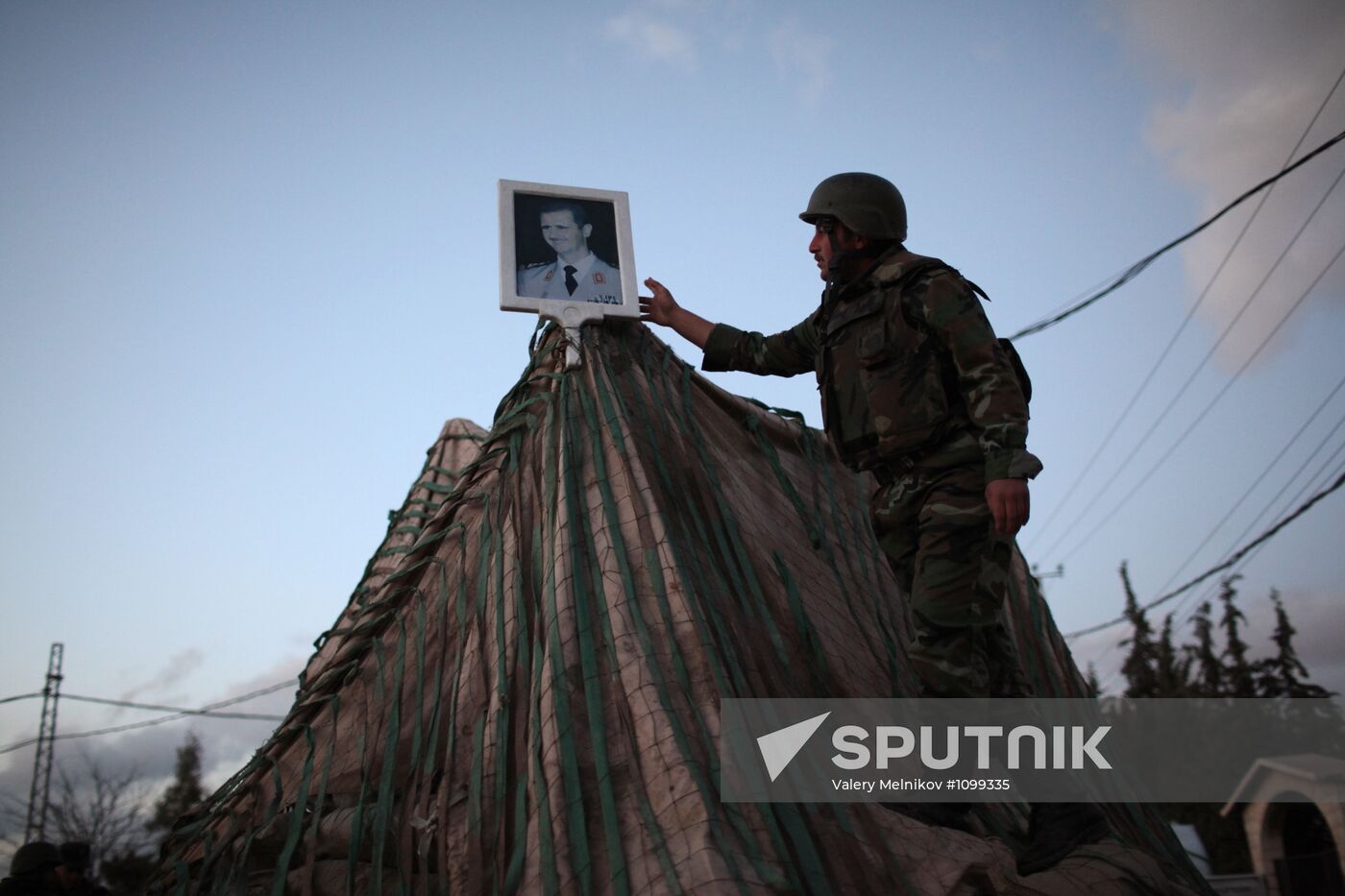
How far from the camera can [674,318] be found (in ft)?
11.6

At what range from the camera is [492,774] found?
2.33 meters

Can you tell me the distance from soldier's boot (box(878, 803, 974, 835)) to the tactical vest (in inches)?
34.5

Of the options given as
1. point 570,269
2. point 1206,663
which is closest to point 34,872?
point 570,269

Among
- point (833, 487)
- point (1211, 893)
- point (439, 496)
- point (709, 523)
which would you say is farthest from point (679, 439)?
point (439, 496)

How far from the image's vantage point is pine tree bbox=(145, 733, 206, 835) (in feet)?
104

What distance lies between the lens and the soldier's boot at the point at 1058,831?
229cm

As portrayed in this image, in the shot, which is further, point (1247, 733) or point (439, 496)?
point (1247, 733)

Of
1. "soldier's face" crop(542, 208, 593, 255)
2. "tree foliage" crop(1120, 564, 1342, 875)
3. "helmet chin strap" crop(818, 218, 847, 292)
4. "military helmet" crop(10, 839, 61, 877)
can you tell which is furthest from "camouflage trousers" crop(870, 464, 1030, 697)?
"tree foliage" crop(1120, 564, 1342, 875)

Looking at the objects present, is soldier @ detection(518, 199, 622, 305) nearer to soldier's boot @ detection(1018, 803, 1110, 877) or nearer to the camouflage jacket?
the camouflage jacket

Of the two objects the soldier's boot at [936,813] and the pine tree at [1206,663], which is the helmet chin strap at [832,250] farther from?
the pine tree at [1206,663]

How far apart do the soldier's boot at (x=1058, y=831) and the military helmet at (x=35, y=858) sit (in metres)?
4.22

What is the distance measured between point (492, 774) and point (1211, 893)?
177 cm

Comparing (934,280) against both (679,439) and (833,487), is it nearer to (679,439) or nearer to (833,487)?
(679,439)

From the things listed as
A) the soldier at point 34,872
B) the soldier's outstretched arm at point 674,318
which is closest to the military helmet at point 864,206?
the soldier's outstretched arm at point 674,318
